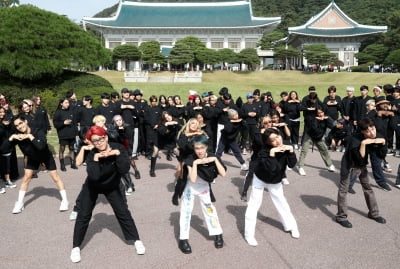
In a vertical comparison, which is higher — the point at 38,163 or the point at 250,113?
the point at 250,113

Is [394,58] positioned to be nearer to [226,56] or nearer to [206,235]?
[226,56]

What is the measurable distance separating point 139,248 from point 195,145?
1.44m

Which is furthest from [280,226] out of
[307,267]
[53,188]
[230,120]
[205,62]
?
[205,62]

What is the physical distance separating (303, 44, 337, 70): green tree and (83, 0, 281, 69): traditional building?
922 centimetres

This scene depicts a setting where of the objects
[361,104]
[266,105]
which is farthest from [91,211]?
[361,104]

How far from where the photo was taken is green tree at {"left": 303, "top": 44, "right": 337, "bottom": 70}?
3874cm

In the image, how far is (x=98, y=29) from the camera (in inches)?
1903

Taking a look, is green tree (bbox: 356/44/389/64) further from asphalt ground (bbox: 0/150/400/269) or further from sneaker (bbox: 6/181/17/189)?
sneaker (bbox: 6/181/17/189)

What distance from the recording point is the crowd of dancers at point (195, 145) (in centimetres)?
391

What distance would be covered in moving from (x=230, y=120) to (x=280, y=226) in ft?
10.5

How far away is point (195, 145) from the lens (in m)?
3.81

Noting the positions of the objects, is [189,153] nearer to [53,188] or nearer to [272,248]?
[272,248]

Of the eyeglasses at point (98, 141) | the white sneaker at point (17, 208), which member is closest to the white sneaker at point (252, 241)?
the eyeglasses at point (98, 141)

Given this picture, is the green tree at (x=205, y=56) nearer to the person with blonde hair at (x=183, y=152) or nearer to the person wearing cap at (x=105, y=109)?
the person wearing cap at (x=105, y=109)
